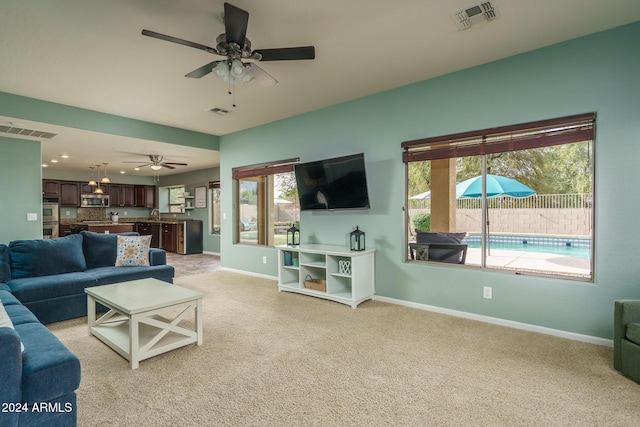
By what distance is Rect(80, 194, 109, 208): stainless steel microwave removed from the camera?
30.4 feet

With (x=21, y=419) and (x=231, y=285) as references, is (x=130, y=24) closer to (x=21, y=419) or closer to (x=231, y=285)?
(x=21, y=419)

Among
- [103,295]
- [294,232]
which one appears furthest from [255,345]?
[294,232]

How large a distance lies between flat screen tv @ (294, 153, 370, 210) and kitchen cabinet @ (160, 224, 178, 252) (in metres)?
5.60

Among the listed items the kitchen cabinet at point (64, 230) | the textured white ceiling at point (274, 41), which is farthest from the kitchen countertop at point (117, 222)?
the textured white ceiling at point (274, 41)

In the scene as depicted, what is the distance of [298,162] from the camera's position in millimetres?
4887

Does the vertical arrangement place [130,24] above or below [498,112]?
above

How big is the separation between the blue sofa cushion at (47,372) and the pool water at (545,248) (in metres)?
3.48

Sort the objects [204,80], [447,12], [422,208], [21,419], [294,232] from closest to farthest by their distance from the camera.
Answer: [21,419]
[447,12]
[204,80]
[422,208]
[294,232]

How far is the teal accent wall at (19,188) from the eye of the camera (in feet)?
15.7

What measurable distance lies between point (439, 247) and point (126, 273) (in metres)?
3.73

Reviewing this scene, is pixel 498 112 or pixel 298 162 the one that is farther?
pixel 298 162

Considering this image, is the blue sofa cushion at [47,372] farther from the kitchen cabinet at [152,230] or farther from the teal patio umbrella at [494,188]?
the kitchen cabinet at [152,230]

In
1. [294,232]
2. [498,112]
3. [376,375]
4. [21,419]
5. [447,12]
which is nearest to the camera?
[21,419]

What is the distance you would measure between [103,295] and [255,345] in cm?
137
